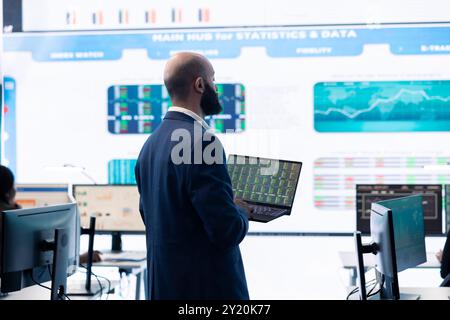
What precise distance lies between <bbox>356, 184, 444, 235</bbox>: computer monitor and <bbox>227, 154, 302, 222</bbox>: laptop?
1799mm

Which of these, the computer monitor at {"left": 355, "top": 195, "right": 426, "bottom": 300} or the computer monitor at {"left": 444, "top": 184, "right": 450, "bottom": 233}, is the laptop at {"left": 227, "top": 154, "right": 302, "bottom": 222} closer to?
the computer monitor at {"left": 355, "top": 195, "right": 426, "bottom": 300}

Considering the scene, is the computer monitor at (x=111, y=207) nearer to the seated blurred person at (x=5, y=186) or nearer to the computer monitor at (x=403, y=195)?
the seated blurred person at (x=5, y=186)

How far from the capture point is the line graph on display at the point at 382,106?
4488 millimetres

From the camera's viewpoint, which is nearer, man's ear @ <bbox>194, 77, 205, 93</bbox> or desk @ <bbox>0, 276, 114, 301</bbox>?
man's ear @ <bbox>194, 77, 205, 93</bbox>

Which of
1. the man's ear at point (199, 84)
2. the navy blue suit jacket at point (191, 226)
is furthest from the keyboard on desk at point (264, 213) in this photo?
the man's ear at point (199, 84)

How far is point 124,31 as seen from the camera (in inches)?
188

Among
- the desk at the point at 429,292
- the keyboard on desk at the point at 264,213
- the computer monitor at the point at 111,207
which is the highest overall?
the keyboard on desk at the point at 264,213

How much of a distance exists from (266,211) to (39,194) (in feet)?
8.53

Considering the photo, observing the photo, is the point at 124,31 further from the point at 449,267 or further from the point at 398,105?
the point at 449,267

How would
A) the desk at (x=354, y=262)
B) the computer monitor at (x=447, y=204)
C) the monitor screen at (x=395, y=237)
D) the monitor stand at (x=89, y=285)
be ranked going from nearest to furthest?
the monitor screen at (x=395, y=237) → the monitor stand at (x=89, y=285) → the desk at (x=354, y=262) → the computer monitor at (x=447, y=204)

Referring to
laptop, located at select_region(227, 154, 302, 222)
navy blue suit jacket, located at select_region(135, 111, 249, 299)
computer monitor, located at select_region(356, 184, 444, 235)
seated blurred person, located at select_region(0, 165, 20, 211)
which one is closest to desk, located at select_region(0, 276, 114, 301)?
seated blurred person, located at select_region(0, 165, 20, 211)

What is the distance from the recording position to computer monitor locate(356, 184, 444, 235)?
13.2ft

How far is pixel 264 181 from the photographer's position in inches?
91.3

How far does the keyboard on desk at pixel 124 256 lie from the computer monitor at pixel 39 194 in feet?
1.75
